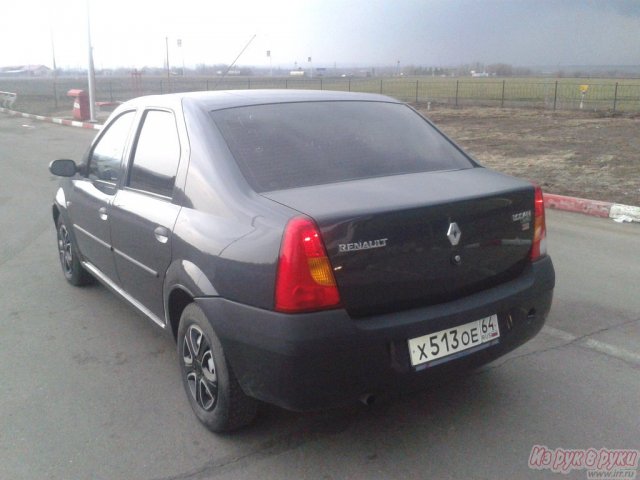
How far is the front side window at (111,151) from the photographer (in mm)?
4297

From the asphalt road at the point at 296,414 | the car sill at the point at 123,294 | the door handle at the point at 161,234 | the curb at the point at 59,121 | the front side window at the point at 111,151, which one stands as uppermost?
the front side window at the point at 111,151

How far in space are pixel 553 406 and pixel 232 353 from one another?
69.7 inches

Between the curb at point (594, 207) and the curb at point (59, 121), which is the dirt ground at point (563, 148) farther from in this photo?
the curb at point (59, 121)

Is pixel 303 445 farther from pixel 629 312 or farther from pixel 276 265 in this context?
pixel 629 312

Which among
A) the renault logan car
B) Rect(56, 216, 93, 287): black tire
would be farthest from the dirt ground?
Rect(56, 216, 93, 287): black tire

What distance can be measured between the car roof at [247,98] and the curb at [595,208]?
5279 millimetres

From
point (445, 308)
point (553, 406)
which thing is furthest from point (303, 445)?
point (553, 406)

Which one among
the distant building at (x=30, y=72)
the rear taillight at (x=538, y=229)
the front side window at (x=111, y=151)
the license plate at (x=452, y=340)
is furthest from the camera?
the distant building at (x=30, y=72)

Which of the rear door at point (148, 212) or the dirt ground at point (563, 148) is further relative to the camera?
the dirt ground at point (563, 148)

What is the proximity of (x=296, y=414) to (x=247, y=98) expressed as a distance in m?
1.80

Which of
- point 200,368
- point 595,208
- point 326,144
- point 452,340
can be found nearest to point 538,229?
point 452,340

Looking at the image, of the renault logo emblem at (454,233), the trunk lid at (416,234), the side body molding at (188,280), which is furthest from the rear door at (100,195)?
the renault logo emblem at (454,233)

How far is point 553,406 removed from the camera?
3.48 metres

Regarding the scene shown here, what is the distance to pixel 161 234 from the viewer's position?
3.47 metres
